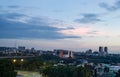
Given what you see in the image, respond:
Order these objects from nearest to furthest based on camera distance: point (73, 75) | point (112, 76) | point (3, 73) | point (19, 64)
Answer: point (3, 73), point (73, 75), point (112, 76), point (19, 64)

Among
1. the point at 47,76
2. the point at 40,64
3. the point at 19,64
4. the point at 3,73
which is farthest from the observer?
the point at 19,64

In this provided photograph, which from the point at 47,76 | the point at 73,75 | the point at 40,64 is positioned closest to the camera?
the point at 73,75

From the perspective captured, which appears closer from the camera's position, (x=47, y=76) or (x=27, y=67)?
(x=47, y=76)

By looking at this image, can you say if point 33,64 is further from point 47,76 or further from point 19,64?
point 47,76

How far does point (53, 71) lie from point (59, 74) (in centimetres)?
171

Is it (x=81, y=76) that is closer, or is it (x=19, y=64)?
(x=81, y=76)

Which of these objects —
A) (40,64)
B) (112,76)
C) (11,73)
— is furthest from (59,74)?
(40,64)

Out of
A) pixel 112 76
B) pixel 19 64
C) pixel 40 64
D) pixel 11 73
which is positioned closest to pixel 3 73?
pixel 11 73

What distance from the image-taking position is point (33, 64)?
6225cm

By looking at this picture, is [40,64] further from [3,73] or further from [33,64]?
[3,73]

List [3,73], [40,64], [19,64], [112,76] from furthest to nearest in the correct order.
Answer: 1. [19,64]
2. [40,64]
3. [112,76]
4. [3,73]

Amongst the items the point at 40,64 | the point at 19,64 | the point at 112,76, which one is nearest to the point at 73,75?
the point at 112,76

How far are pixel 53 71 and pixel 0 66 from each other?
8154mm

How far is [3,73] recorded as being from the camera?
111 ft
